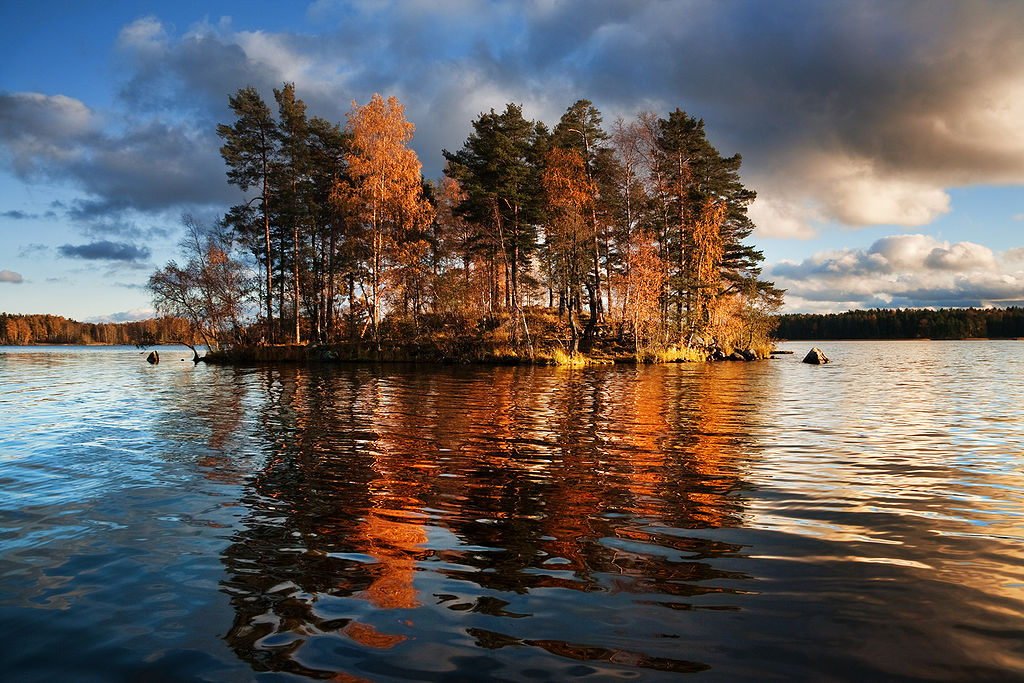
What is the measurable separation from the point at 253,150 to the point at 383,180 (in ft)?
51.2

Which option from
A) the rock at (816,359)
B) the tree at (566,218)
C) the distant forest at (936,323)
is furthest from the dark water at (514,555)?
the distant forest at (936,323)

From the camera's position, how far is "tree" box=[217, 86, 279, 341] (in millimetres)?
47938

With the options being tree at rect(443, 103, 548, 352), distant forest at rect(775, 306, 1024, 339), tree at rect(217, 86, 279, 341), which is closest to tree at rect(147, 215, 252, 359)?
tree at rect(217, 86, 279, 341)

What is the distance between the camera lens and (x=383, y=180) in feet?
143

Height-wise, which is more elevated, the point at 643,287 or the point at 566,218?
the point at 566,218

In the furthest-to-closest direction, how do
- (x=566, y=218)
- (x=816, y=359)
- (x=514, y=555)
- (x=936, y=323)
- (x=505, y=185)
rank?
(x=936, y=323) < (x=816, y=359) < (x=505, y=185) < (x=566, y=218) < (x=514, y=555)

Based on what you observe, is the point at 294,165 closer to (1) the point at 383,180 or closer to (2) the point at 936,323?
(1) the point at 383,180

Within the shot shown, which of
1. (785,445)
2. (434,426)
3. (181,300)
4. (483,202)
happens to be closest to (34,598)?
(434,426)

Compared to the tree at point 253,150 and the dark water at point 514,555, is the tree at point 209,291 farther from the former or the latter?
the dark water at point 514,555

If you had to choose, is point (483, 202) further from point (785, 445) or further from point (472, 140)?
point (785, 445)

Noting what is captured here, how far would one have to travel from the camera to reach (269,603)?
4.46m

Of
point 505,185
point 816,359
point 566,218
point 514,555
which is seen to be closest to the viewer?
point 514,555

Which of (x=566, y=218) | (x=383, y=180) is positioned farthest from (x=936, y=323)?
(x=383, y=180)

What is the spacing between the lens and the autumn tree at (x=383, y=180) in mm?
42938
